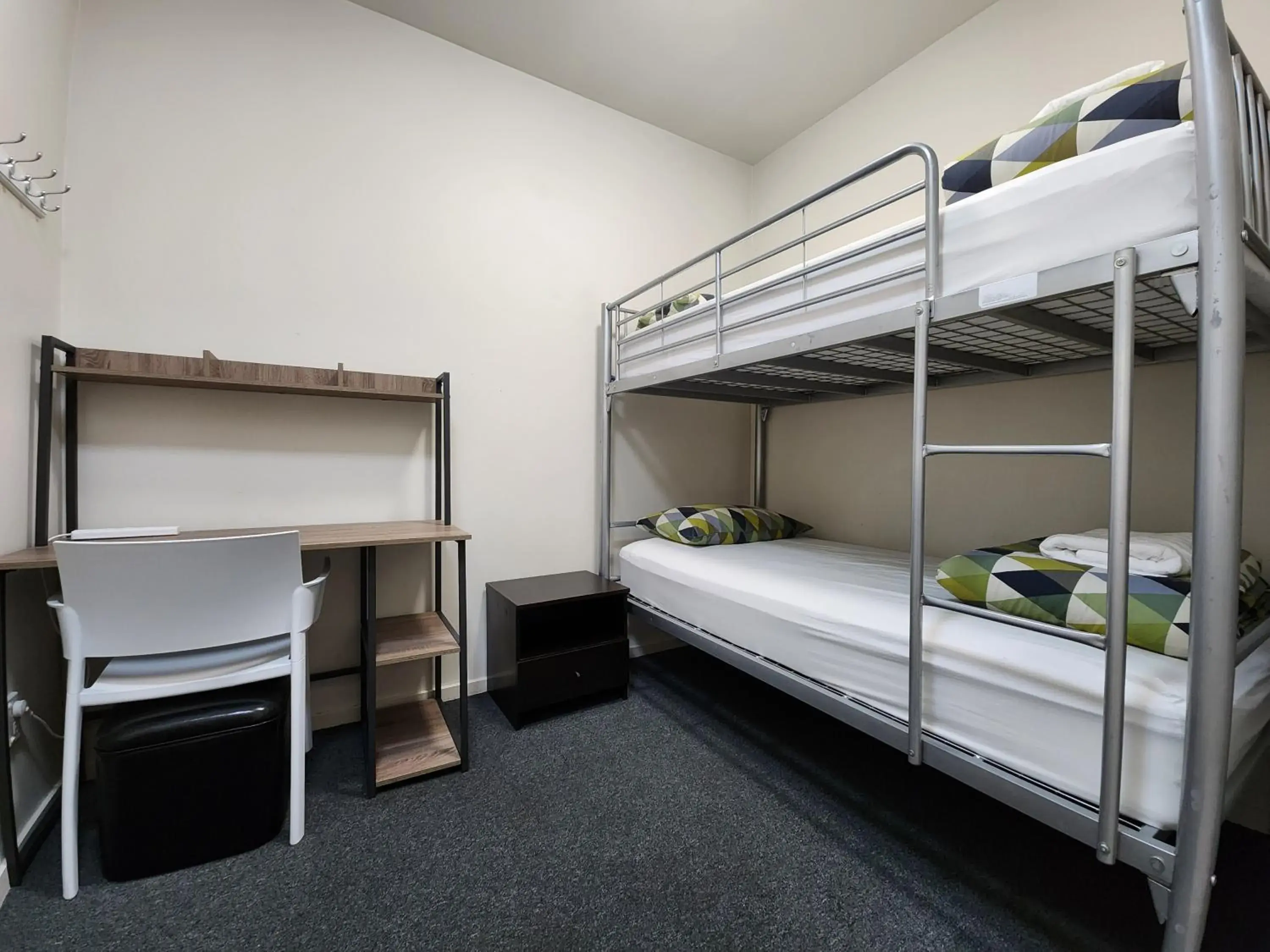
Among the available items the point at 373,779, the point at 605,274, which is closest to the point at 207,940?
the point at 373,779

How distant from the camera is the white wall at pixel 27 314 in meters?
1.33

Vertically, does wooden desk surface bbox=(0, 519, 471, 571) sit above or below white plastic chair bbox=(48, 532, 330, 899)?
above

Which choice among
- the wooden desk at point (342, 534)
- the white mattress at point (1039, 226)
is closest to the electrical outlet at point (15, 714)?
the wooden desk at point (342, 534)

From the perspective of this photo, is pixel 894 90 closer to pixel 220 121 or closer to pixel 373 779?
pixel 220 121

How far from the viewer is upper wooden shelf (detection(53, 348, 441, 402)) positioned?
1569 mm

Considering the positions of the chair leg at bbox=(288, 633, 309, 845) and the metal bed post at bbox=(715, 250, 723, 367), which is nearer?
the chair leg at bbox=(288, 633, 309, 845)

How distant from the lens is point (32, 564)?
120 centimetres

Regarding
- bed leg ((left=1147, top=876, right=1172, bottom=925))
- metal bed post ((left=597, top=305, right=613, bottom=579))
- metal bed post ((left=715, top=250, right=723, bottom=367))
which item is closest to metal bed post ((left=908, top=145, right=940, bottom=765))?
bed leg ((left=1147, top=876, right=1172, bottom=925))

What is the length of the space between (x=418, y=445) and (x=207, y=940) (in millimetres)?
1567

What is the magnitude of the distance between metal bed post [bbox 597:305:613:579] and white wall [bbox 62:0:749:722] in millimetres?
59

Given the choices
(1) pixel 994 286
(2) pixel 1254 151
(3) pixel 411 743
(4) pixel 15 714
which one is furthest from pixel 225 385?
(2) pixel 1254 151

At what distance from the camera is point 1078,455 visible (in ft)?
2.81

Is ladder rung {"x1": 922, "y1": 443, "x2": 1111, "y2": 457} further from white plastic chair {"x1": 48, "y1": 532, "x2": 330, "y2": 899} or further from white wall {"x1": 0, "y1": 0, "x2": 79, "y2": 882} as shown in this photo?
white wall {"x1": 0, "y1": 0, "x2": 79, "y2": 882}

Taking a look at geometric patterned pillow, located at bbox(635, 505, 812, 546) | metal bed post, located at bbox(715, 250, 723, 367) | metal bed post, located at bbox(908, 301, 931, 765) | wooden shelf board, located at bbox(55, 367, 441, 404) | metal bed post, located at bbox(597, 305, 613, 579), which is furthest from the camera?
metal bed post, located at bbox(597, 305, 613, 579)
